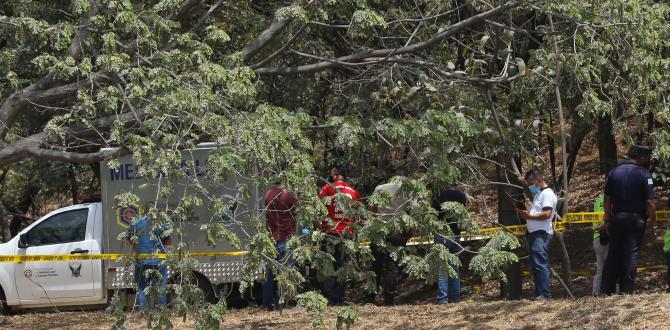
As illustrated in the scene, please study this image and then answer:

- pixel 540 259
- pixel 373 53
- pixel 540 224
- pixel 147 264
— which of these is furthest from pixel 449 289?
pixel 147 264

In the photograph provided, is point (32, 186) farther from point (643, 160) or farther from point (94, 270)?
point (643, 160)

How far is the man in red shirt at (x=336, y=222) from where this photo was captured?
10216 millimetres

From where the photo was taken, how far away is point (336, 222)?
10.8 metres

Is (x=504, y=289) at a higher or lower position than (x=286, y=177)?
lower

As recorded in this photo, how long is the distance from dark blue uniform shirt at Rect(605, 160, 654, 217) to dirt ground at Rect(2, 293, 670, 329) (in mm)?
962

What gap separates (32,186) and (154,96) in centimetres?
1225

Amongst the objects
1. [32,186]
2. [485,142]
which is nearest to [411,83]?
[485,142]

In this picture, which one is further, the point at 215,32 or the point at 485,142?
the point at 485,142

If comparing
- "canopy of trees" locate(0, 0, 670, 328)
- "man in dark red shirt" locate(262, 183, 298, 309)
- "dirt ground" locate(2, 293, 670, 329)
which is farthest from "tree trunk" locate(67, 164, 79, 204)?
"man in dark red shirt" locate(262, 183, 298, 309)

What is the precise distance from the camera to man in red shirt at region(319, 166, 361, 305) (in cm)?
1022

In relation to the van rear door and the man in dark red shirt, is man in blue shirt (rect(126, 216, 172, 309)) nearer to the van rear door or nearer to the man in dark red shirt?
the man in dark red shirt

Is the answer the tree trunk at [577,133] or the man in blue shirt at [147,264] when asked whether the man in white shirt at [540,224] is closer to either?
the tree trunk at [577,133]

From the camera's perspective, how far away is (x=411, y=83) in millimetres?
12328

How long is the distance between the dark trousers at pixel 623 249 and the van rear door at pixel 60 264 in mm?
6862
